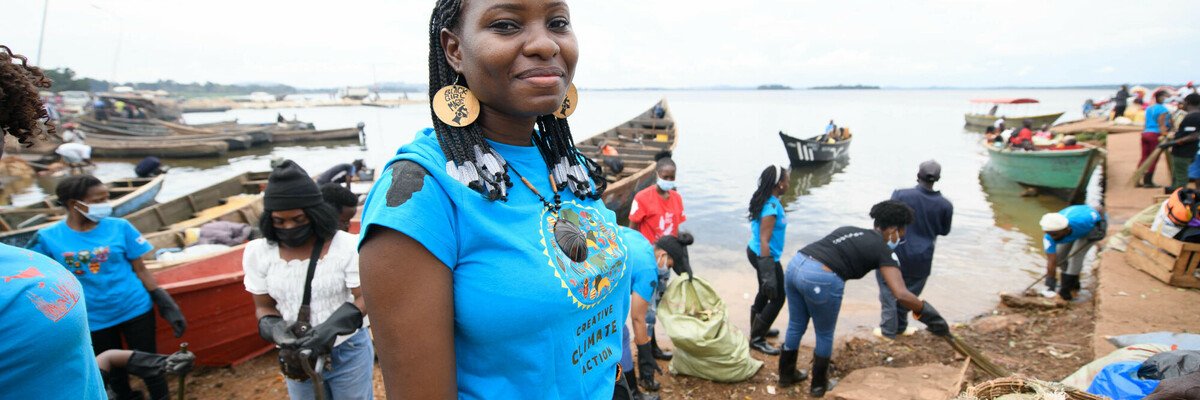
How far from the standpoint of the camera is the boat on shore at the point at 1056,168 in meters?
12.1

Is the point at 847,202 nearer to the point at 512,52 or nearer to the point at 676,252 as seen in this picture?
the point at 676,252

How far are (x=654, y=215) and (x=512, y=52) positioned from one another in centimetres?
497

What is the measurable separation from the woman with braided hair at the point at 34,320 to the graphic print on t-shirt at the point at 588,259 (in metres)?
1.11

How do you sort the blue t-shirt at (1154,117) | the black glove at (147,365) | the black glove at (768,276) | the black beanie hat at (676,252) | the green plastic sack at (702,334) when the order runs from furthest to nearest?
the blue t-shirt at (1154,117)
the black glove at (768,276)
the black beanie hat at (676,252)
the green plastic sack at (702,334)
the black glove at (147,365)

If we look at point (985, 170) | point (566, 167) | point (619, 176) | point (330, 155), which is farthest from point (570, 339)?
point (330, 155)

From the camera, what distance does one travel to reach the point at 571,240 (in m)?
1.18

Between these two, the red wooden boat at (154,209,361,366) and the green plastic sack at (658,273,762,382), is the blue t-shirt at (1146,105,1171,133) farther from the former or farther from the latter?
the red wooden boat at (154,209,361,366)

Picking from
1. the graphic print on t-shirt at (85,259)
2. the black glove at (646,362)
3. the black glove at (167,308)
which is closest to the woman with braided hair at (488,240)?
the black glove at (646,362)

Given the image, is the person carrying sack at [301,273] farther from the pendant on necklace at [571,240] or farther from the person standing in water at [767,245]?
the person standing in water at [767,245]

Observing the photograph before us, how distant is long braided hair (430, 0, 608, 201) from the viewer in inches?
41.4

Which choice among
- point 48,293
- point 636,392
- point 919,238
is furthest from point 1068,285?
point 48,293

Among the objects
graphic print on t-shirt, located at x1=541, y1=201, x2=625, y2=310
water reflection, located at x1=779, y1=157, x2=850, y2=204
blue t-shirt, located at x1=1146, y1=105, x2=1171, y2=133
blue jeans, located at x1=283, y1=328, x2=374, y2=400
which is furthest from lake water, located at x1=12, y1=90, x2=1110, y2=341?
graphic print on t-shirt, located at x1=541, y1=201, x2=625, y2=310

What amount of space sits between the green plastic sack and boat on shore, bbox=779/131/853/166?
51.1 ft

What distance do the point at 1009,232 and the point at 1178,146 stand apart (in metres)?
2.99
